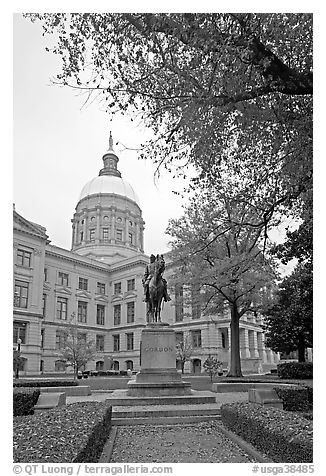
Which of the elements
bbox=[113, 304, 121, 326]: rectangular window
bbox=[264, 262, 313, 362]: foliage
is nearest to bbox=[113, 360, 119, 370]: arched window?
bbox=[113, 304, 121, 326]: rectangular window

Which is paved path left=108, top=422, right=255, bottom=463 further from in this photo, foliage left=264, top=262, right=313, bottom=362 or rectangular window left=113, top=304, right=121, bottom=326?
rectangular window left=113, top=304, right=121, bottom=326

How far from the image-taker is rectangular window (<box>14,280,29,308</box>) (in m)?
45.2

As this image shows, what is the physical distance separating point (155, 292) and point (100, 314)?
47772 millimetres

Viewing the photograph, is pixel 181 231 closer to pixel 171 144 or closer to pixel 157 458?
pixel 171 144

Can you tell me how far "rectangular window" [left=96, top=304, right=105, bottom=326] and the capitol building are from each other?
0.15m

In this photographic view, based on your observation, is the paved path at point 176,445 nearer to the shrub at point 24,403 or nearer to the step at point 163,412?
the step at point 163,412

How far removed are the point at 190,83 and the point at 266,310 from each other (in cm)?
2429

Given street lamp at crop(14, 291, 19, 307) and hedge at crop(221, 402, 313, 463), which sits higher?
street lamp at crop(14, 291, 19, 307)

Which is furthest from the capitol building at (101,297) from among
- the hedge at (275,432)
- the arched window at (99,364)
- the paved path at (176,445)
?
the hedge at (275,432)

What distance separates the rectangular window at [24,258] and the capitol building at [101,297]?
6cm

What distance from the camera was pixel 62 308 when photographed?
55688 mm

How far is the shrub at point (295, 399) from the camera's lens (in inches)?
436

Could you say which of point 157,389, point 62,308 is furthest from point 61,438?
point 62,308
